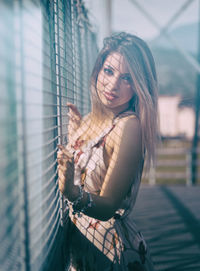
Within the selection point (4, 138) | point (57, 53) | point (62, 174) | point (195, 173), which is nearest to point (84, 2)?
point (57, 53)

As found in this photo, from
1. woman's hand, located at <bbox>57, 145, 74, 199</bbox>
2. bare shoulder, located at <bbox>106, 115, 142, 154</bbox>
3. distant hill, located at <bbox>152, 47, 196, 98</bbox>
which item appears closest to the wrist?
woman's hand, located at <bbox>57, 145, 74, 199</bbox>

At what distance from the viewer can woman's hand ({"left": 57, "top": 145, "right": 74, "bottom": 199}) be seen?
32.3 inches

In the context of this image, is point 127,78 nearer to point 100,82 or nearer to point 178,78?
point 100,82

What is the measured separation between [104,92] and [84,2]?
70 cm

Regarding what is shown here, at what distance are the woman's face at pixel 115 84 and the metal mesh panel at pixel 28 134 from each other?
0.14 m

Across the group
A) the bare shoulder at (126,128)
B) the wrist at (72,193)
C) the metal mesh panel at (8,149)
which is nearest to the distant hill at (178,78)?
the bare shoulder at (126,128)

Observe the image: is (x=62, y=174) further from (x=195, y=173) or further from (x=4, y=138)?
(x=195, y=173)

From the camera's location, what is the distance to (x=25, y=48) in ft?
2.13

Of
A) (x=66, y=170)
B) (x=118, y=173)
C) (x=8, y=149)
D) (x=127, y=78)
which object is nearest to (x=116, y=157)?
(x=118, y=173)

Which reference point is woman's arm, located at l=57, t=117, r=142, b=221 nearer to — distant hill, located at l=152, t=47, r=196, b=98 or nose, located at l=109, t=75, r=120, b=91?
nose, located at l=109, t=75, r=120, b=91

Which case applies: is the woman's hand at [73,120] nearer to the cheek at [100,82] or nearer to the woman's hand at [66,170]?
the cheek at [100,82]

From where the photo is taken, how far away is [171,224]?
2760 millimetres

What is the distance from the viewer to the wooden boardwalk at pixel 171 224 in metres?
1.98

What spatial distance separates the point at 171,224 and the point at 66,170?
7.22ft
